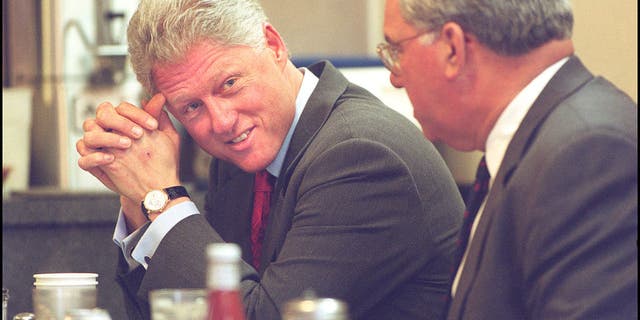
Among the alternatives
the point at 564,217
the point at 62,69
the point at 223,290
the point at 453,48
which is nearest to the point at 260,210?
the point at 453,48

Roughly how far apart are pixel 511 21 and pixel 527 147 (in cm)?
→ 17

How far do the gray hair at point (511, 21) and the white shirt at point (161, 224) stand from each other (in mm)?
680

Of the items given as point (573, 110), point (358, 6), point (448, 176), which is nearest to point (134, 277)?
point (448, 176)

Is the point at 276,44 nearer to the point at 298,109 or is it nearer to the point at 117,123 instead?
the point at 298,109

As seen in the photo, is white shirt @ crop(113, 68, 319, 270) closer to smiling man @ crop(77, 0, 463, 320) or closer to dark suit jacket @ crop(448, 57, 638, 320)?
smiling man @ crop(77, 0, 463, 320)

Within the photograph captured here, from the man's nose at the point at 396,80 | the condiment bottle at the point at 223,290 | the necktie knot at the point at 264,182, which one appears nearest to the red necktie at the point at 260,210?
the necktie knot at the point at 264,182

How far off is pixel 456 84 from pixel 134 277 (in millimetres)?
842

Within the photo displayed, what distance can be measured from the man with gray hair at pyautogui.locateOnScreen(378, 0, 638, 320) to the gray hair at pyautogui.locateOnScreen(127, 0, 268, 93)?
49cm

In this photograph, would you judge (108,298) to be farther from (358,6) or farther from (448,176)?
(358,6)

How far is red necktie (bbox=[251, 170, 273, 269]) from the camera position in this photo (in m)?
2.17

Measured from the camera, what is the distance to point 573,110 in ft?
4.55

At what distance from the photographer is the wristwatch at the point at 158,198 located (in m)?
1.97

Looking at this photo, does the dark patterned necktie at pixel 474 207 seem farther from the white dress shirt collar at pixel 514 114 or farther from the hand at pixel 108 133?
the hand at pixel 108 133

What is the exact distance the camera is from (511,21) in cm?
144
